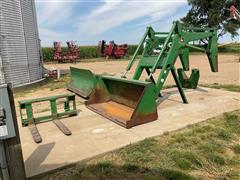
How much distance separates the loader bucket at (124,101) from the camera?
4293mm

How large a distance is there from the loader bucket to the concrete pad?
14cm

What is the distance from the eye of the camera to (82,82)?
7.75 m

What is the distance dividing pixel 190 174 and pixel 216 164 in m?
0.44

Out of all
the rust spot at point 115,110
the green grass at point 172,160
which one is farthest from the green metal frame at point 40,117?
the green grass at point 172,160

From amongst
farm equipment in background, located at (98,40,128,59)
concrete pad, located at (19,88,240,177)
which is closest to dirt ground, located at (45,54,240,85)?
concrete pad, located at (19,88,240,177)

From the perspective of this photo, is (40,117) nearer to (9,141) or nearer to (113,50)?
(9,141)

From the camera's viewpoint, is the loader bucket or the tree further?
the tree

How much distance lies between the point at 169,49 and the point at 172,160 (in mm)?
2877

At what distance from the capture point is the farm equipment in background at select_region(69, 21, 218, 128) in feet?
14.4

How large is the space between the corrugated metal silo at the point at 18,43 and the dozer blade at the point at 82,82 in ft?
6.52

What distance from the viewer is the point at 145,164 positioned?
300 cm

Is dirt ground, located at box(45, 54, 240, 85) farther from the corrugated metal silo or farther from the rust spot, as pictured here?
the corrugated metal silo

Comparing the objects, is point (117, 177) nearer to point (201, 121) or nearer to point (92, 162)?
point (92, 162)

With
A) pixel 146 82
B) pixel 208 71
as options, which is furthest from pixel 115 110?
pixel 208 71
